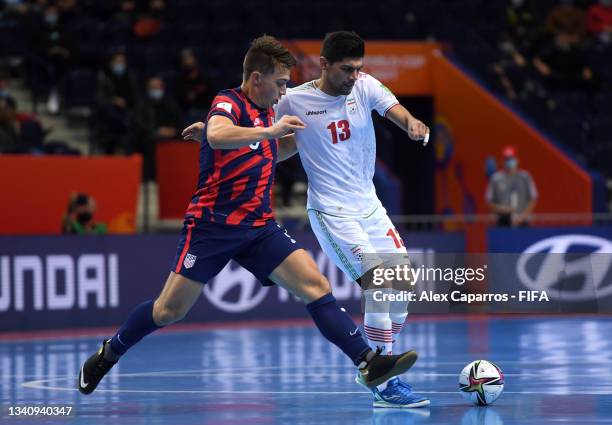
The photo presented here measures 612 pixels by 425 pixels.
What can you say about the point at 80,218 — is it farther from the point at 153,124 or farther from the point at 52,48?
the point at 52,48

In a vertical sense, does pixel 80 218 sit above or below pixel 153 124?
below

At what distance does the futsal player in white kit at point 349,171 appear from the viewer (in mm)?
8828

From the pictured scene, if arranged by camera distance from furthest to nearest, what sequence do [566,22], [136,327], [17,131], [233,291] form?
[566,22] < [17,131] < [233,291] < [136,327]

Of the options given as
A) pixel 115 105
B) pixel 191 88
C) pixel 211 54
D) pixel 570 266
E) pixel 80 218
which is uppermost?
pixel 211 54

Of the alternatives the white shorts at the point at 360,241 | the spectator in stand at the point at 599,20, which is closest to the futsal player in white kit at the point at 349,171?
the white shorts at the point at 360,241

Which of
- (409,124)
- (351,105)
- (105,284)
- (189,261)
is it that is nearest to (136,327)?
(189,261)

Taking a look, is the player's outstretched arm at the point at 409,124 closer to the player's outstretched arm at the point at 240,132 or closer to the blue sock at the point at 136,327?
the player's outstretched arm at the point at 240,132

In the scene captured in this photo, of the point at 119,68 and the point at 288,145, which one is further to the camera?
the point at 119,68

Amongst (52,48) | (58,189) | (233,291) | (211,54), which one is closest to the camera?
(233,291)

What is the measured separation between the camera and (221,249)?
8273 mm

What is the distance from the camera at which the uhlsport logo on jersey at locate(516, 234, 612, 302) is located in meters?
17.0

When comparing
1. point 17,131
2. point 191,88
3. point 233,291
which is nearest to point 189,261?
point 233,291

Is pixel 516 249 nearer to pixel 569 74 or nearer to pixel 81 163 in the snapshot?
pixel 81 163

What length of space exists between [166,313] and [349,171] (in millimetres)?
1659
